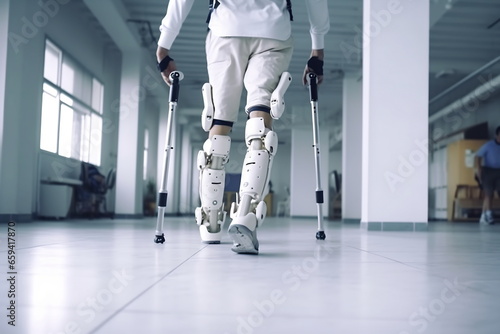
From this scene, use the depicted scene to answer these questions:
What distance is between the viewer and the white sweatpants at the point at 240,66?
7.74 feet

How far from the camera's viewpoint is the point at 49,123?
894 centimetres

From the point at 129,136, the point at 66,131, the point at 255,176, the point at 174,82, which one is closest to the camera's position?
the point at 255,176

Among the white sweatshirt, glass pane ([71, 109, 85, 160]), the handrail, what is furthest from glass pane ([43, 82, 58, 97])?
the handrail

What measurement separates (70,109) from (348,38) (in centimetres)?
553

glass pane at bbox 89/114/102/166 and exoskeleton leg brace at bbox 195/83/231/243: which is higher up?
glass pane at bbox 89/114/102/166

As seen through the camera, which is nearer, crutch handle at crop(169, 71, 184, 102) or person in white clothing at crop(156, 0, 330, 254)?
person in white clothing at crop(156, 0, 330, 254)

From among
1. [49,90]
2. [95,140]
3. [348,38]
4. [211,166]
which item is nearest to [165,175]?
[211,166]

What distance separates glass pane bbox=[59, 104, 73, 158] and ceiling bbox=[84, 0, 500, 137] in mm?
2001

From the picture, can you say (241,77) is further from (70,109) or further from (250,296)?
(70,109)

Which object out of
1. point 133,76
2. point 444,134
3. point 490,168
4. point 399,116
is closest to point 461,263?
point 399,116

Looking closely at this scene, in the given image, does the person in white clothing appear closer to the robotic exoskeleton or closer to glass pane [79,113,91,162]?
the robotic exoskeleton

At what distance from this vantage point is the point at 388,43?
5.44 meters

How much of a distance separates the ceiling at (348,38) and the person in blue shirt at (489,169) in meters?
2.09

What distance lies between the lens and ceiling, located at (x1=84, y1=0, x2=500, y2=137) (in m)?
8.63
